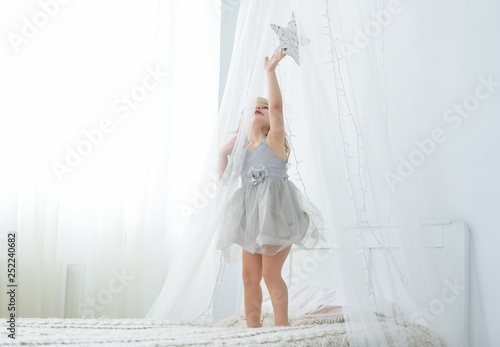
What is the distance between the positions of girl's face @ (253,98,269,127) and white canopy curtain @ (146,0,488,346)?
0.13 ft

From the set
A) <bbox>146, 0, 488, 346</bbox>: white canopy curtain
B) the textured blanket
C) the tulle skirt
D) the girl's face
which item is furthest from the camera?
the girl's face

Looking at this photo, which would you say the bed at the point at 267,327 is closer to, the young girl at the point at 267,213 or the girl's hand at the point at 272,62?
the young girl at the point at 267,213

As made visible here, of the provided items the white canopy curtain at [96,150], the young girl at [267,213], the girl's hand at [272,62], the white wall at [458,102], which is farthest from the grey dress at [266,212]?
the white canopy curtain at [96,150]

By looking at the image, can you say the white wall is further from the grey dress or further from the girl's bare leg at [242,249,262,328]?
the girl's bare leg at [242,249,262,328]

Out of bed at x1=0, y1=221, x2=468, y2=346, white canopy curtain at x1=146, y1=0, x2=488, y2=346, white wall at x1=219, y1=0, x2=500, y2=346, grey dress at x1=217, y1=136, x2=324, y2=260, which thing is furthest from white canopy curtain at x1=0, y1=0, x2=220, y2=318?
white wall at x1=219, y1=0, x2=500, y2=346

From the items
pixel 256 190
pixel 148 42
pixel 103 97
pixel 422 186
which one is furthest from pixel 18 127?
pixel 422 186

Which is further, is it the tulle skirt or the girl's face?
the girl's face

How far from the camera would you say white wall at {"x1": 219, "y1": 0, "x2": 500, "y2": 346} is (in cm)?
188

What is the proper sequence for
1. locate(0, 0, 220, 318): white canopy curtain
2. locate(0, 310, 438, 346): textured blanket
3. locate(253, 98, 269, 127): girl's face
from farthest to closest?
locate(0, 0, 220, 318): white canopy curtain, locate(253, 98, 269, 127): girl's face, locate(0, 310, 438, 346): textured blanket

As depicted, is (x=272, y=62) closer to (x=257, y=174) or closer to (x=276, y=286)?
(x=257, y=174)

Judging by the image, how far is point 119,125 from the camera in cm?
293

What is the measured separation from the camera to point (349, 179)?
4.95 ft

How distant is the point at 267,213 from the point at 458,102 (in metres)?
0.91

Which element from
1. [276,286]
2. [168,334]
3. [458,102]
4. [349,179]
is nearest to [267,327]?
[276,286]
